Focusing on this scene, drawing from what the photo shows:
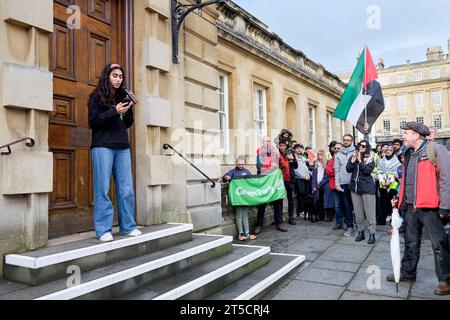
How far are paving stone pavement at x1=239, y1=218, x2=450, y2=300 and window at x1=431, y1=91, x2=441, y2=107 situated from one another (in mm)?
76480

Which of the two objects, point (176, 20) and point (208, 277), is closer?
point (208, 277)

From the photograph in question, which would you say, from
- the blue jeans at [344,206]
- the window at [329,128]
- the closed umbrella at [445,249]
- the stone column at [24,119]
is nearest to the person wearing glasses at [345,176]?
the blue jeans at [344,206]

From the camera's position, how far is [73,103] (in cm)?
481

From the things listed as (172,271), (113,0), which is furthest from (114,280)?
(113,0)

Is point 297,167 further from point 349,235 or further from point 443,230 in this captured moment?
point 443,230

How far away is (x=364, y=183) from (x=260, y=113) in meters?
5.05

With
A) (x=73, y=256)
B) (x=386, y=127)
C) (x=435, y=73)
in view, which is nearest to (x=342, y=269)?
(x=73, y=256)

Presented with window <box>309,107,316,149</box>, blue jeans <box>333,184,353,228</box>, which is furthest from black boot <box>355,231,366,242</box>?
window <box>309,107,316,149</box>

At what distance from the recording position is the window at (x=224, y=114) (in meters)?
9.15

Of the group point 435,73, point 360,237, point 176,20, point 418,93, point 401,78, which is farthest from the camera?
point 401,78

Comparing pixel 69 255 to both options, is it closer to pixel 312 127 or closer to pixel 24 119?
pixel 24 119

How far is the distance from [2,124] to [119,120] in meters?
1.29

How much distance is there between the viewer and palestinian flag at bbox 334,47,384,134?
7.94 metres

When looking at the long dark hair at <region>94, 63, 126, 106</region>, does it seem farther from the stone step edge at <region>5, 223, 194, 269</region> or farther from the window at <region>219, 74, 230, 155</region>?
the window at <region>219, 74, 230, 155</region>
